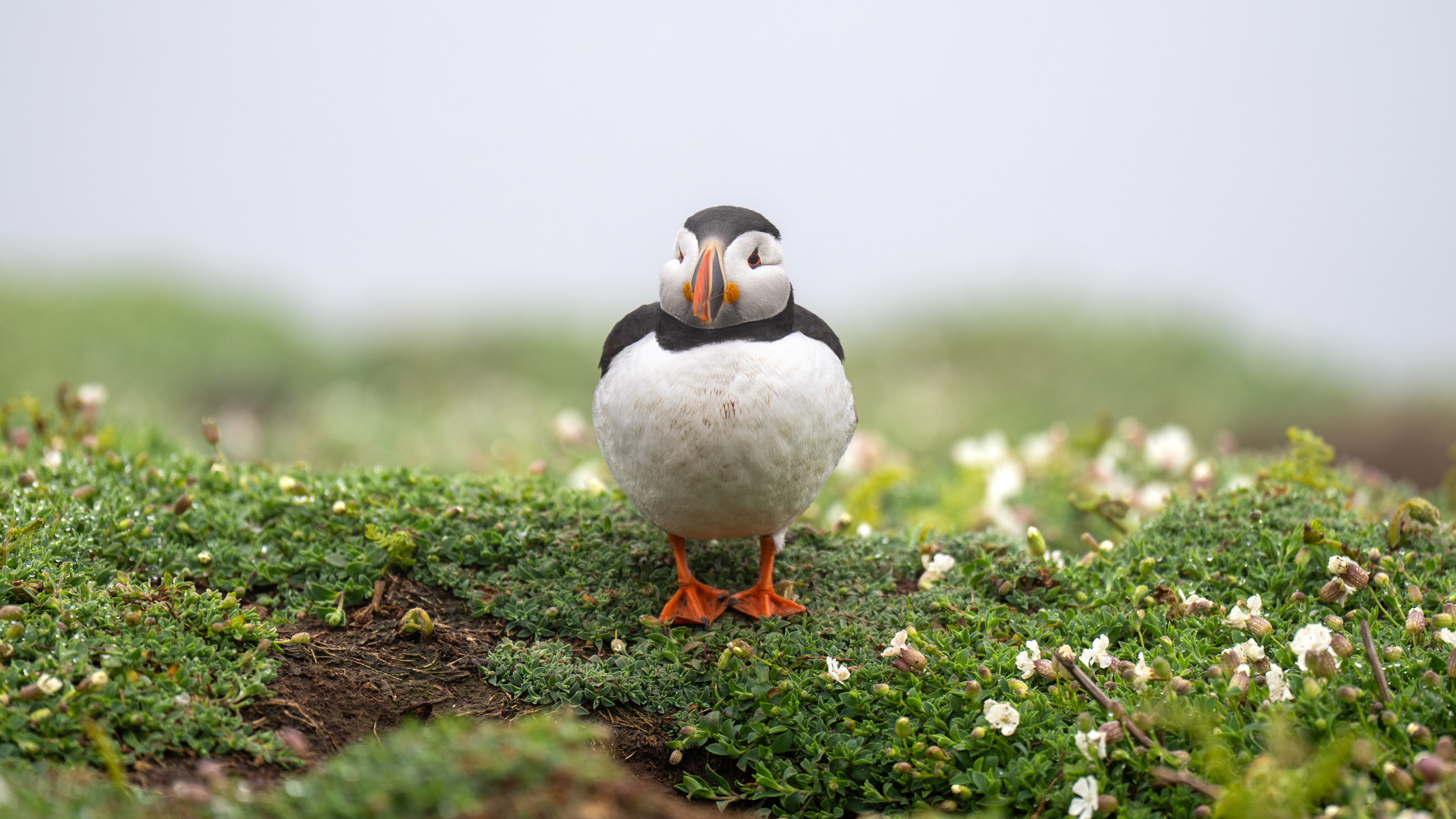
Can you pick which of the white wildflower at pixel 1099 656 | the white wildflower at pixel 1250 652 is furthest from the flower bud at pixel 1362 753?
the white wildflower at pixel 1099 656

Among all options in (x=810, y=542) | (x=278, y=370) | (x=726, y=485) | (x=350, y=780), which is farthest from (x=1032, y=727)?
(x=278, y=370)

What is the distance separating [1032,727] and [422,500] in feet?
8.25

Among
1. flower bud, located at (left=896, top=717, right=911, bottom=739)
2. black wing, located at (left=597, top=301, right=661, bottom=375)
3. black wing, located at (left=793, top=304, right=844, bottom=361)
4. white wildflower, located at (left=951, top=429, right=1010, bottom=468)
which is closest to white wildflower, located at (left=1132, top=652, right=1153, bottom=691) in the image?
flower bud, located at (left=896, top=717, right=911, bottom=739)

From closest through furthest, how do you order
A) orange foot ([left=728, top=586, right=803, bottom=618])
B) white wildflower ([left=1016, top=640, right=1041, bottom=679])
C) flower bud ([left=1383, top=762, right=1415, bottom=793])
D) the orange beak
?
flower bud ([left=1383, top=762, right=1415, bottom=793])
the orange beak
white wildflower ([left=1016, top=640, right=1041, bottom=679])
orange foot ([left=728, top=586, right=803, bottom=618])

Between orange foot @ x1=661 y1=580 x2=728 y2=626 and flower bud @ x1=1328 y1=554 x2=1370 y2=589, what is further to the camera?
orange foot @ x1=661 y1=580 x2=728 y2=626

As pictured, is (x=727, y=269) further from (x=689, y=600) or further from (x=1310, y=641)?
(x=1310, y=641)

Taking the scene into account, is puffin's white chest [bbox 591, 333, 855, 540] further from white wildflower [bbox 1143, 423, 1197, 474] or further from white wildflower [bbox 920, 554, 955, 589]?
white wildflower [bbox 1143, 423, 1197, 474]

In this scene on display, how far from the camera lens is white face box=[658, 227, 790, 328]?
3.33 meters

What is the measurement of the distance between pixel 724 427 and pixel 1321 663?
5.92 ft

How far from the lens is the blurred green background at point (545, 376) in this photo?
965 cm

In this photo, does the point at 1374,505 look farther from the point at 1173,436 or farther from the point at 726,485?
the point at 726,485

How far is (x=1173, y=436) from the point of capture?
5.75m

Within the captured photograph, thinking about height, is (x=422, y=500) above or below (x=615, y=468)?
below

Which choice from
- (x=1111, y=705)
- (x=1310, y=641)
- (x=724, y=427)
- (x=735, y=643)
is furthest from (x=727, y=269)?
(x=1310, y=641)
